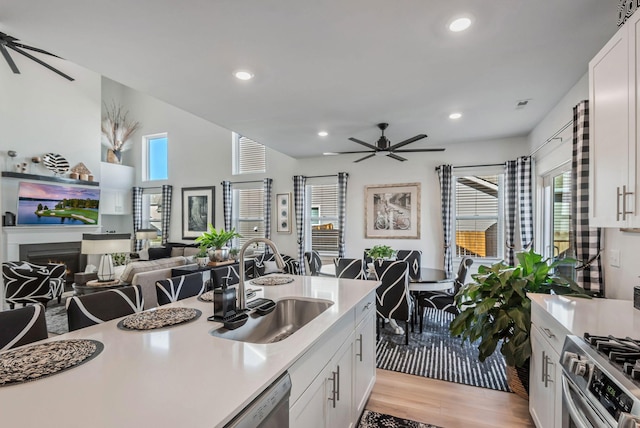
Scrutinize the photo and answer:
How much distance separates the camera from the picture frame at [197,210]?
761 cm

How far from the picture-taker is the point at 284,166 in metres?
6.87

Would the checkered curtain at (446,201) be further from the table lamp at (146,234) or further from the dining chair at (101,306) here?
the table lamp at (146,234)

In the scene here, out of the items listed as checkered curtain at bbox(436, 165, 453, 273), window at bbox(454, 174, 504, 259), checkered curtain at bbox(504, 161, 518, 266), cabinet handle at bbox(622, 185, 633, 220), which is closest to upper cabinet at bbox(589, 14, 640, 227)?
cabinet handle at bbox(622, 185, 633, 220)

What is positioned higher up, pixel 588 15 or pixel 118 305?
pixel 588 15

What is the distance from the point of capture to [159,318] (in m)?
1.54

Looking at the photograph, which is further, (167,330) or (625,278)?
(625,278)

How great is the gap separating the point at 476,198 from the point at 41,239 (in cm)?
808

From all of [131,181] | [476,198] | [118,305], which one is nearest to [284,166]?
[476,198]

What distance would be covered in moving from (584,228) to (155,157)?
907 centimetres

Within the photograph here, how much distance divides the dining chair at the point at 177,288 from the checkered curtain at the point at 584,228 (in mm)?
3050

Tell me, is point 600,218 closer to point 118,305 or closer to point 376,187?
point 118,305

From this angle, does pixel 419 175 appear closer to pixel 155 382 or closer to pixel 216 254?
pixel 216 254

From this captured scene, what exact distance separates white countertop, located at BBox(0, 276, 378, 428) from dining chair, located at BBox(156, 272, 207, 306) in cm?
78

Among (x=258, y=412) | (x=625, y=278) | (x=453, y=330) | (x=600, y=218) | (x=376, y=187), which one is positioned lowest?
(x=453, y=330)
